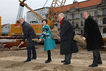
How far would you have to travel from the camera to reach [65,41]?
3.66 meters

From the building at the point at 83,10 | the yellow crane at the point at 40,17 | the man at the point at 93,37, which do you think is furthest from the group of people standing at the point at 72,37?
the building at the point at 83,10

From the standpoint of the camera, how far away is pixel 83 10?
4381 centimetres

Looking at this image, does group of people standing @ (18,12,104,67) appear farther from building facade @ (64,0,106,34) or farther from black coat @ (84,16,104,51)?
building facade @ (64,0,106,34)

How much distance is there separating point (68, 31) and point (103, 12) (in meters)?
38.6

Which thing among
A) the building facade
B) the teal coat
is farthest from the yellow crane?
the building facade

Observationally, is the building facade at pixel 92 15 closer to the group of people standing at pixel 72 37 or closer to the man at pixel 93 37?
the group of people standing at pixel 72 37

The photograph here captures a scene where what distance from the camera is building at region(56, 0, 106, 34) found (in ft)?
128

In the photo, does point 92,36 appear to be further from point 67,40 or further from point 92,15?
point 92,15

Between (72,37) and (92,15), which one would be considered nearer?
(72,37)

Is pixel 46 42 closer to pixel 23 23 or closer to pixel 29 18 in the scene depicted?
pixel 23 23

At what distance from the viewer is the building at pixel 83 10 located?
39.1 meters

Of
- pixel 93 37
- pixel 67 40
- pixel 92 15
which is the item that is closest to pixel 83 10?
pixel 92 15

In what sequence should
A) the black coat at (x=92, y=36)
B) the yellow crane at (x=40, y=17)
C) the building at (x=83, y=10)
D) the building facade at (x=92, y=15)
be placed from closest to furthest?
the black coat at (x=92, y=36) < the yellow crane at (x=40, y=17) < the building facade at (x=92, y=15) < the building at (x=83, y=10)

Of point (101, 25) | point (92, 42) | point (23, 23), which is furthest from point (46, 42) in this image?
point (101, 25)
